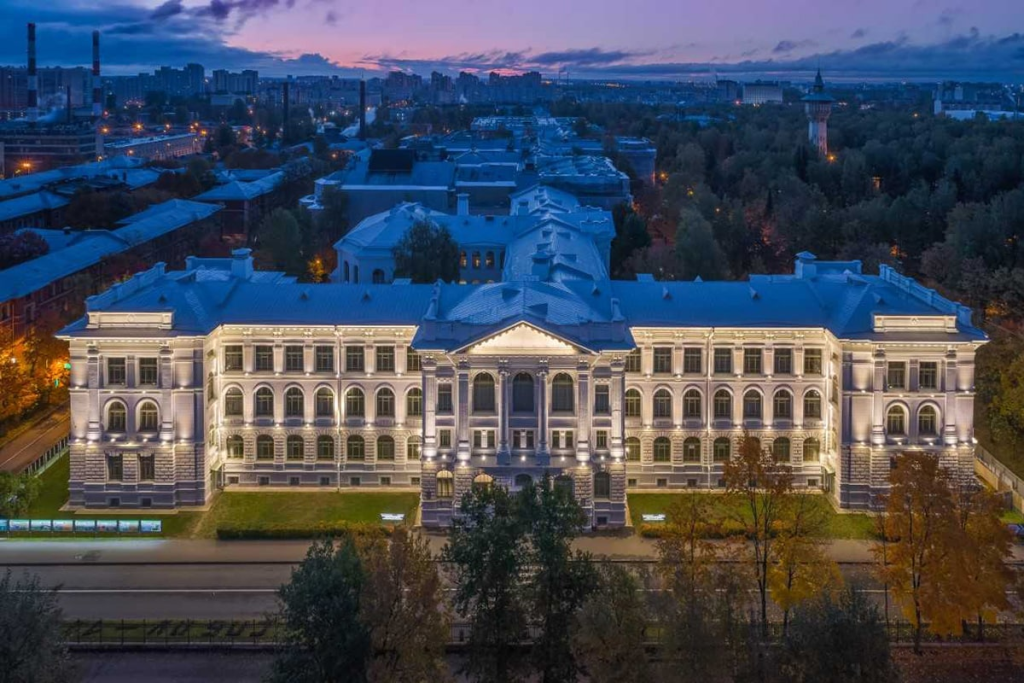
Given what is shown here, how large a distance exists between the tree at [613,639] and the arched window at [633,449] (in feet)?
74.5

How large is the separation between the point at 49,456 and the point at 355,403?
17.3 meters

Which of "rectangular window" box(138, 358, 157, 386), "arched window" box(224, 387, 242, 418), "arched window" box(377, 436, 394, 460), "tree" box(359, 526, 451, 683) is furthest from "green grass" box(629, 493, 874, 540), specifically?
"rectangular window" box(138, 358, 157, 386)

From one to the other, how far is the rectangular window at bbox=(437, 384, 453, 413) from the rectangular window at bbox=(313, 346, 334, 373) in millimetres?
6317

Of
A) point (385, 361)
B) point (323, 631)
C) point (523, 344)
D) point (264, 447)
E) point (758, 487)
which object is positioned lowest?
point (323, 631)

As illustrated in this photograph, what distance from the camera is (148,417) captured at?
180 feet

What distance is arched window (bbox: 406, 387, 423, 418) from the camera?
56688mm

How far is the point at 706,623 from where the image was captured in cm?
3381

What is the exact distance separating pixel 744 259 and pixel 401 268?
3592 centimetres

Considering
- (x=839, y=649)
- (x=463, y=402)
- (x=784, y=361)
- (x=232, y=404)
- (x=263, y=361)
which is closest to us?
(x=839, y=649)

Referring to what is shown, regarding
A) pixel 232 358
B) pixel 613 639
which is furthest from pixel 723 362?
pixel 613 639

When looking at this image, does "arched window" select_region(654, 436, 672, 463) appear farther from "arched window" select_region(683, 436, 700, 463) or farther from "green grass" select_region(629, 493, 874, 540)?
"green grass" select_region(629, 493, 874, 540)

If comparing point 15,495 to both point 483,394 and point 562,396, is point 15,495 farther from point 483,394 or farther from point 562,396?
point 562,396

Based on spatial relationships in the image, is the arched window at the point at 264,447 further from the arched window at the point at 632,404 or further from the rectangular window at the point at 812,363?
the rectangular window at the point at 812,363

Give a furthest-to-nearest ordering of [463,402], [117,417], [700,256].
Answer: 1. [700,256]
2. [117,417]
3. [463,402]
